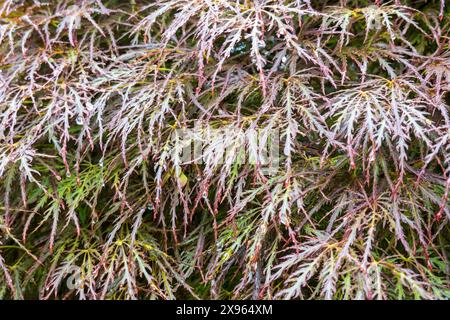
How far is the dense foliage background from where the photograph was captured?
1.15 meters

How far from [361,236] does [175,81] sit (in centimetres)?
62

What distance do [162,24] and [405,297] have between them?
101cm

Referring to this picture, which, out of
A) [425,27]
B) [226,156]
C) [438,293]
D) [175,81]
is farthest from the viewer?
[425,27]

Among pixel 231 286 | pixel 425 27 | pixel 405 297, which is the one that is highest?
pixel 425 27

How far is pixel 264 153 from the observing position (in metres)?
1.24

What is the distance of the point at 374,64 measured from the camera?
1474mm

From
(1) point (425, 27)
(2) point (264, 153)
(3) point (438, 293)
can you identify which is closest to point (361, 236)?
(3) point (438, 293)

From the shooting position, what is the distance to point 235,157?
47.5 inches

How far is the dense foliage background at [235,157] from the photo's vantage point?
1147 millimetres

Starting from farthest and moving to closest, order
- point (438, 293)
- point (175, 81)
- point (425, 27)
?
point (425, 27)
point (175, 81)
point (438, 293)

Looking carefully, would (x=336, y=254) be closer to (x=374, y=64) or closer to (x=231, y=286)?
(x=231, y=286)

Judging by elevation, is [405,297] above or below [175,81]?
below

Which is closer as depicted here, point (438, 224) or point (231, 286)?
point (438, 224)
